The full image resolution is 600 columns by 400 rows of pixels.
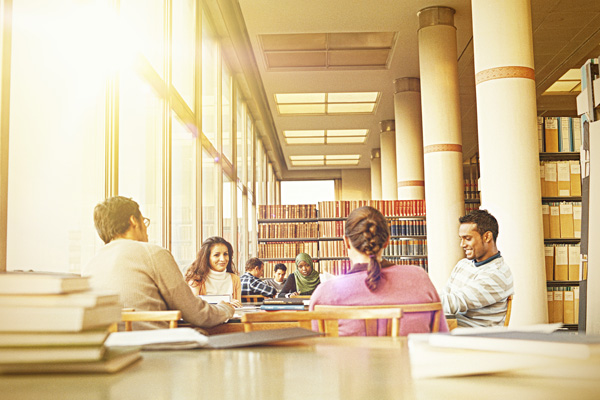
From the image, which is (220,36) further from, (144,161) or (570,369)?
(570,369)

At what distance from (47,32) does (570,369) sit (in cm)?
296

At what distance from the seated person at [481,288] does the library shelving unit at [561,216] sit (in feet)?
7.67

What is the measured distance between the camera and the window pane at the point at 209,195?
745cm

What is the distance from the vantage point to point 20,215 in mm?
2654

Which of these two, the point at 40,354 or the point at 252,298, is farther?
the point at 252,298

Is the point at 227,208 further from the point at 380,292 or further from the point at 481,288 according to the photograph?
the point at 380,292

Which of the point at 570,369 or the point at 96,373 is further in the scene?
the point at 96,373

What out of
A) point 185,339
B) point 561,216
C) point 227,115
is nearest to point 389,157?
point 227,115

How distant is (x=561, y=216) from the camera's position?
5.45m

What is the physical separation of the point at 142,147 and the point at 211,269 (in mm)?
1133

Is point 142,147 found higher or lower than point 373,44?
lower

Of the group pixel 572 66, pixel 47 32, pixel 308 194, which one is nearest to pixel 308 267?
pixel 47 32

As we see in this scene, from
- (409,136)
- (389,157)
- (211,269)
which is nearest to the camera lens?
(211,269)

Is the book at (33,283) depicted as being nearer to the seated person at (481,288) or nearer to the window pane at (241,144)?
the seated person at (481,288)
